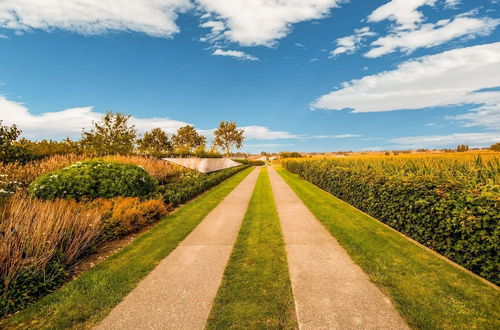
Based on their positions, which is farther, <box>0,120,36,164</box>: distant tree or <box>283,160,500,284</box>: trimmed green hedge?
<box>0,120,36,164</box>: distant tree

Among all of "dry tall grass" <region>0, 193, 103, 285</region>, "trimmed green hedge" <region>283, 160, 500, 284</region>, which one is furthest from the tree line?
"trimmed green hedge" <region>283, 160, 500, 284</region>

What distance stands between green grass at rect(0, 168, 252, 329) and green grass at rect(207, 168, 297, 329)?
1.60 meters

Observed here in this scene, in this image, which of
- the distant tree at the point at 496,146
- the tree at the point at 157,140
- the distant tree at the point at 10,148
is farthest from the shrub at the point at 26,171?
the tree at the point at 157,140

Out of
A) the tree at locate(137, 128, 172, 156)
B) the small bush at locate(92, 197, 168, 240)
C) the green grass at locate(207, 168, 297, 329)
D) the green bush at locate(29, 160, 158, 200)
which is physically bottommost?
the green grass at locate(207, 168, 297, 329)

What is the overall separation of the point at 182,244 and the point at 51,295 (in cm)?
260

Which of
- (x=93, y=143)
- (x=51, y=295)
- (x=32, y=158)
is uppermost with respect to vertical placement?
(x=93, y=143)

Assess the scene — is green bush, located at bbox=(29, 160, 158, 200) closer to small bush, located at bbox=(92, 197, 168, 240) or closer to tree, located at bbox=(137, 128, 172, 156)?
small bush, located at bbox=(92, 197, 168, 240)

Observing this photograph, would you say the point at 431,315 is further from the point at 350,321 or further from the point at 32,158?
the point at 32,158

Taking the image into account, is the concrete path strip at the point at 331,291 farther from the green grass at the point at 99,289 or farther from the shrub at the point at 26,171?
the shrub at the point at 26,171

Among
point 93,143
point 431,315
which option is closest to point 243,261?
point 431,315

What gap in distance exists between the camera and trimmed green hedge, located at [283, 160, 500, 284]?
13.8ft

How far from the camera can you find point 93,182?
8203mm

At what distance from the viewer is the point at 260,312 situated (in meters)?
3.36

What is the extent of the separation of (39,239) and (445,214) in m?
7.96
